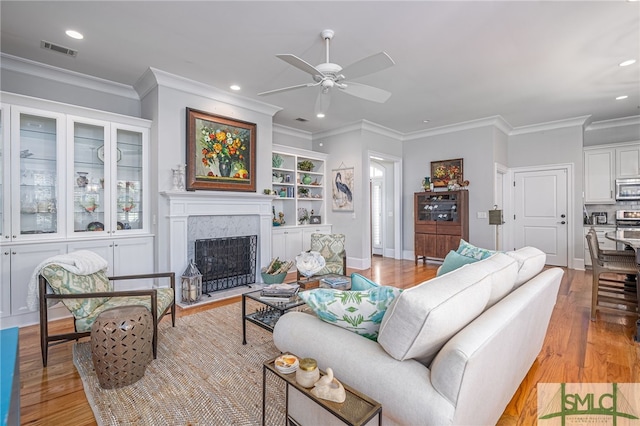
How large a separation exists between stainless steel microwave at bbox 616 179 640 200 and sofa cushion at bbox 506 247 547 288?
5.16m

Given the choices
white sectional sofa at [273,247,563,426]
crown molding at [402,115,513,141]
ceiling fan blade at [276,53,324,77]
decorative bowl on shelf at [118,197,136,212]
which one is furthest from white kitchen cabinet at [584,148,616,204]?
decorative bowl on shelf at [118,197,136,212]

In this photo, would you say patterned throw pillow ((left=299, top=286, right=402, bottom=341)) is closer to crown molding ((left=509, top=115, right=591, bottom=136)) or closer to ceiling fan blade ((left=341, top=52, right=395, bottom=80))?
ceiling fan blade ((left=341, top=52, right=395, bottom=80))

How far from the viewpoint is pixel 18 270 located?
122 inches

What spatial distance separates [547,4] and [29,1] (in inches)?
166

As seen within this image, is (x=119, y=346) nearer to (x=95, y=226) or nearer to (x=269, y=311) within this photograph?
(x=269, y=311)

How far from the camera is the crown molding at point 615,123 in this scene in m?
5.68

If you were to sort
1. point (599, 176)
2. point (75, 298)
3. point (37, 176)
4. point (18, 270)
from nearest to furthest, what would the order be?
1. point (75, 298)
2. point (18, 270)
3. point (37, 176)
4. point (599, 176)

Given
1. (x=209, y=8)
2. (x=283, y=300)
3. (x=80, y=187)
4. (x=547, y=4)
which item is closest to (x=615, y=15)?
(x=547, y=4)

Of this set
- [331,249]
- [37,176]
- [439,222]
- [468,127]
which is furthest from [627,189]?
[37,176]

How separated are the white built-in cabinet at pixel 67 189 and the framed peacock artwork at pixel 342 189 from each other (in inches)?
139

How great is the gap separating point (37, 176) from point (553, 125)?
8180 mm

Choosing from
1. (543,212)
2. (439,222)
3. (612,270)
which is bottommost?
(612,270)

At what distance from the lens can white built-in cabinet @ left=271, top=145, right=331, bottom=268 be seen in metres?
5.70

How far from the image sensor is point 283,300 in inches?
100
